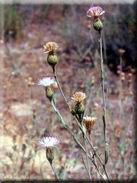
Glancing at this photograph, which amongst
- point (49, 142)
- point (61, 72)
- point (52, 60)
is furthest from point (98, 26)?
point (61, 72)

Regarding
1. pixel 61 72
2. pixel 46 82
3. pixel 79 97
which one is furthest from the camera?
pixel 61 72

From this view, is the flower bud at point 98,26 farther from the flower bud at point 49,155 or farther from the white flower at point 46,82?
the flower bud at point 49,155

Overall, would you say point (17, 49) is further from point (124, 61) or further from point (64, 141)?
point (64, 141)

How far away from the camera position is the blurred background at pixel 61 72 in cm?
347

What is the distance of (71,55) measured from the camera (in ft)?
19.5

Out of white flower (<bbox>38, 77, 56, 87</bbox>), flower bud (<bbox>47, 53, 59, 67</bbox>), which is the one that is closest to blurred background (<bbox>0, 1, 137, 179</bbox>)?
white flower (<bbox>38, 77, 56, 87</bbox>)

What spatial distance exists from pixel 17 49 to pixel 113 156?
9.16 feet

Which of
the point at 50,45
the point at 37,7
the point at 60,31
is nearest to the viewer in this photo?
the point at 50,45

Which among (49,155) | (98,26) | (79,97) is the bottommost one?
(49,155)

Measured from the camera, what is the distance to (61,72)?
18.3ft

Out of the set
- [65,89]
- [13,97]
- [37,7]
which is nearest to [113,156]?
[65,89]

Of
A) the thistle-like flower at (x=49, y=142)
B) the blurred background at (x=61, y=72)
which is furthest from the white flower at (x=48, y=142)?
the blurred background at (x=61, y=72)

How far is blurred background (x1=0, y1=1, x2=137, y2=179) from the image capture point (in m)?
3.47

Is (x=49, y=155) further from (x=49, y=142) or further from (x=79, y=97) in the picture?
(x=79, y=97)
